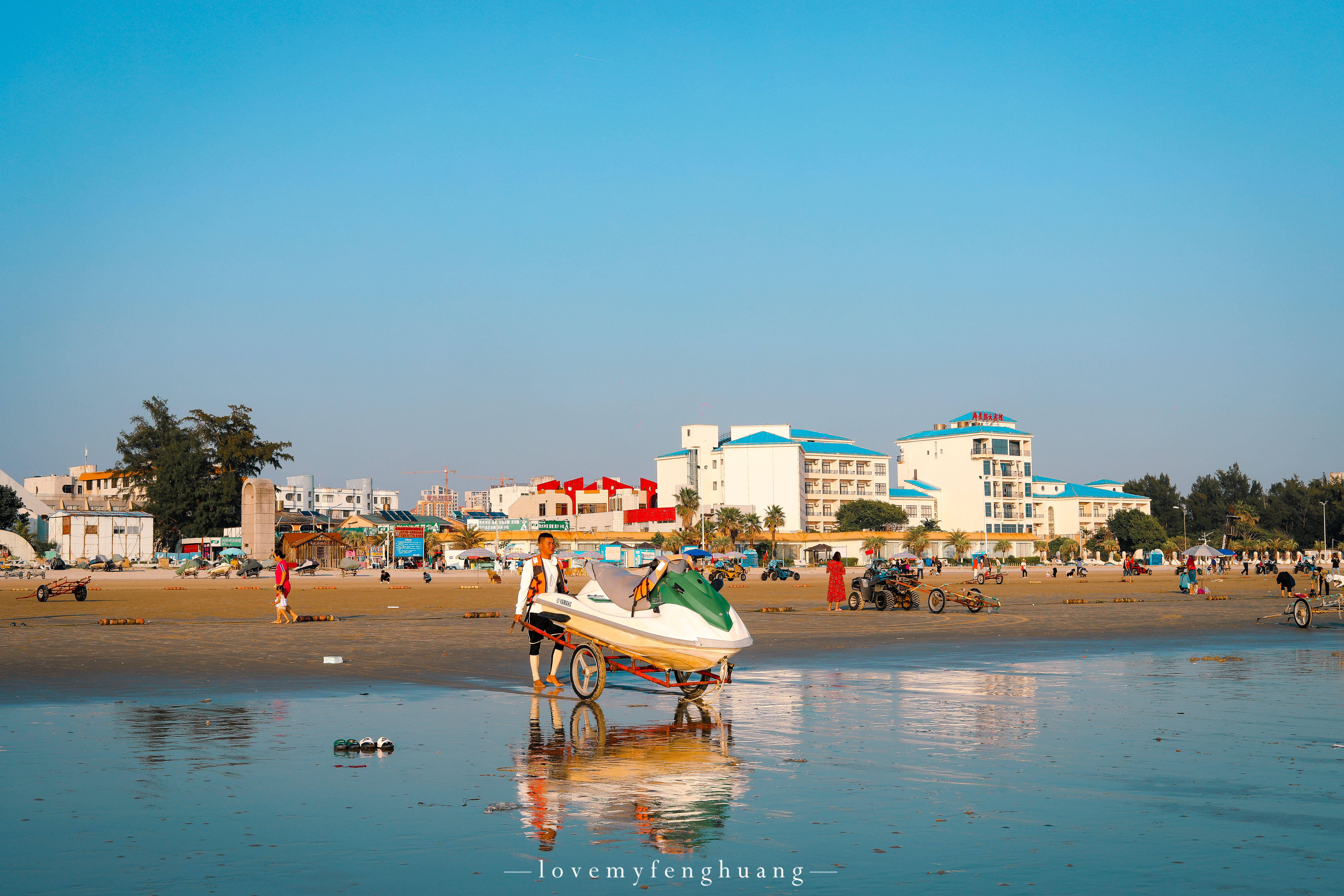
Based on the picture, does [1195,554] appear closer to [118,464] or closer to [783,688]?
[783,688]

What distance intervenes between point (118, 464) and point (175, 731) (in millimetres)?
135373

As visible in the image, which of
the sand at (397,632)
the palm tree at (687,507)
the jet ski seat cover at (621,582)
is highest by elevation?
the palm tree at (687,507)

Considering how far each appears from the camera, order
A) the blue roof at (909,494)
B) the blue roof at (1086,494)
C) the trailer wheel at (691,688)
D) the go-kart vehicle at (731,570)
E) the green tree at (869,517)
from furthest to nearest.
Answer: the blue roof at (1086,494)
the blue roof at (909,494)
the green tree at (869,517)
the go-kart vehicle at (731,570)
the trailer wheel at (691,688)

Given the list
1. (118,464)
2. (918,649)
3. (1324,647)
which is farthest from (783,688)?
(118,464)

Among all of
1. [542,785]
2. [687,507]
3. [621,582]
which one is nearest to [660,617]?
[621,582]

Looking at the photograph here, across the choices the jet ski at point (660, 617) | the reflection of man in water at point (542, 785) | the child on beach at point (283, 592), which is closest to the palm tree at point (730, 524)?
the child on beach at point (283, 592)

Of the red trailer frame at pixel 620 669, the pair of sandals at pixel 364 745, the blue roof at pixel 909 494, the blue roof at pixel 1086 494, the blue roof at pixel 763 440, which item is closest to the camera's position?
the pair of sandals at pixel 364 745

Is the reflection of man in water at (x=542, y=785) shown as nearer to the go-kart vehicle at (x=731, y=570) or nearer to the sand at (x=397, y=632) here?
the sand at (x=397, y=632)

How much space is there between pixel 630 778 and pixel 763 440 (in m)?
146

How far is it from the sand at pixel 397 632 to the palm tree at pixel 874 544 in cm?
7287

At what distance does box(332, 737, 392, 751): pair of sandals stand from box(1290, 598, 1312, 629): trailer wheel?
25.6 metres

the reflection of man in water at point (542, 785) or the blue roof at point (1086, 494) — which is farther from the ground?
the blue roof at point (1086, 494)

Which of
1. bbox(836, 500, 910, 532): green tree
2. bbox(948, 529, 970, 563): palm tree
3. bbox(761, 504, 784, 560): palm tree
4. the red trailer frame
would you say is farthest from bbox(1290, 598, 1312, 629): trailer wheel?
bbox(836, 500, 910, 532): green tree

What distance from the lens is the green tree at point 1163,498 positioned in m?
193
